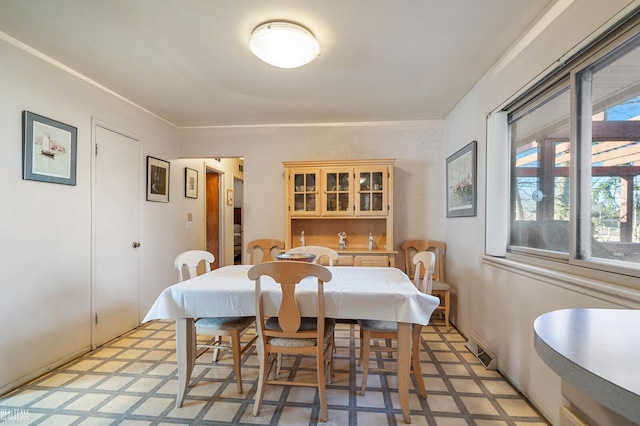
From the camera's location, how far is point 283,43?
5.82ft

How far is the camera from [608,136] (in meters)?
1.37

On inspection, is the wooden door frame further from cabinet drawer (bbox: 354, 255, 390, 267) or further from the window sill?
the window sill

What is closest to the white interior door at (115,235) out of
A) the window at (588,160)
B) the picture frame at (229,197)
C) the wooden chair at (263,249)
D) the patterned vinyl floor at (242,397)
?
the patterned vinyl floor at (242,397)

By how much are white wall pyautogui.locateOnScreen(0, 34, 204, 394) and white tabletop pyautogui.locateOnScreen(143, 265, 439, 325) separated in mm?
1081

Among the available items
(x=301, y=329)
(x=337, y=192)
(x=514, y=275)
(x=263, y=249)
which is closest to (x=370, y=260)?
(x=337, y=192)

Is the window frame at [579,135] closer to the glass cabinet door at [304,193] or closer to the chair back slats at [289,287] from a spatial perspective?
the chair back slats at [289,287]

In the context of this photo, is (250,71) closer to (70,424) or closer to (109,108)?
(109,108)

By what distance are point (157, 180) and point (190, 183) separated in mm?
669

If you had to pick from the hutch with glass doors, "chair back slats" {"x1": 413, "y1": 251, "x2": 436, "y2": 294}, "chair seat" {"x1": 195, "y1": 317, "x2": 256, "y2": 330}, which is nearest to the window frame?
"chair back slats" {"x1": 413, "y1": 251, "x2": 436, "y2": 294}

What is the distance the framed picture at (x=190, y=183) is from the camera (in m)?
3.97

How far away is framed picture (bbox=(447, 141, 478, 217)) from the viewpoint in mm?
2600

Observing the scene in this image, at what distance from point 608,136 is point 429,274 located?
3.80 ft

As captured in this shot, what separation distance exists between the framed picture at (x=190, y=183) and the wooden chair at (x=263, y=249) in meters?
1.20

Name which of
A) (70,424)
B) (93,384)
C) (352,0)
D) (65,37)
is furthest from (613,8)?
(93,384)
